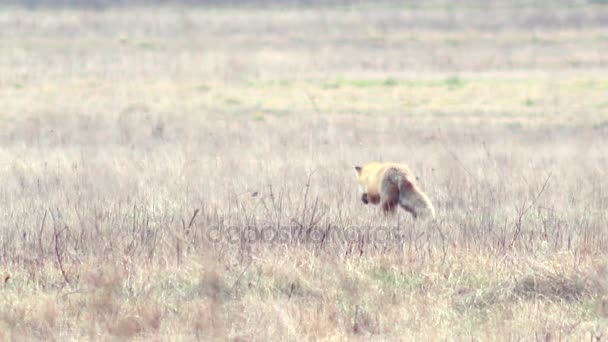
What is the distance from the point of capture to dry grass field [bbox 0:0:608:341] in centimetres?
622

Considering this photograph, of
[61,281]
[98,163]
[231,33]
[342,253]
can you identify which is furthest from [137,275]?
[231,33]

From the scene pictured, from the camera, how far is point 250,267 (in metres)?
7.06

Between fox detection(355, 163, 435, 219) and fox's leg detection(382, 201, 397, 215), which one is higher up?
fox detection(355, 163, 435, 219)

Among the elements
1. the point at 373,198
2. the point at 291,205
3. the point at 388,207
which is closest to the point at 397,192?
the point at 388,207

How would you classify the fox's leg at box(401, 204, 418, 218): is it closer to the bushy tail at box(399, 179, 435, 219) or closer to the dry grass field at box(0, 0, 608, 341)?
the bushy tail at box(399, 179, 435, 219)

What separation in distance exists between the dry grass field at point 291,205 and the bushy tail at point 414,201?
154mm

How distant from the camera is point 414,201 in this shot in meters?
8.75

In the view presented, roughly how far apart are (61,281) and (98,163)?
583 centimetres

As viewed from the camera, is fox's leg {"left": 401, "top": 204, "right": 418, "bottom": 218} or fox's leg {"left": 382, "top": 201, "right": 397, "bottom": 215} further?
fox's leg {"left": 382, "top": 201, "right": 397, "bottom": 215}

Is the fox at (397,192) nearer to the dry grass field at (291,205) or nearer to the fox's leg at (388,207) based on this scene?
the fox's leg at (388,207)

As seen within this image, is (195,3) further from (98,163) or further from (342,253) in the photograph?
(342,253)

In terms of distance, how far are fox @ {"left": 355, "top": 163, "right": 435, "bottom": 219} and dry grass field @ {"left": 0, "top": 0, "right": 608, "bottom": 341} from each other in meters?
0.15

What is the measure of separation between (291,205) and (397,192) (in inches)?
47.3

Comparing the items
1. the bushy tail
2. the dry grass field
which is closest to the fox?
the bushy tail
